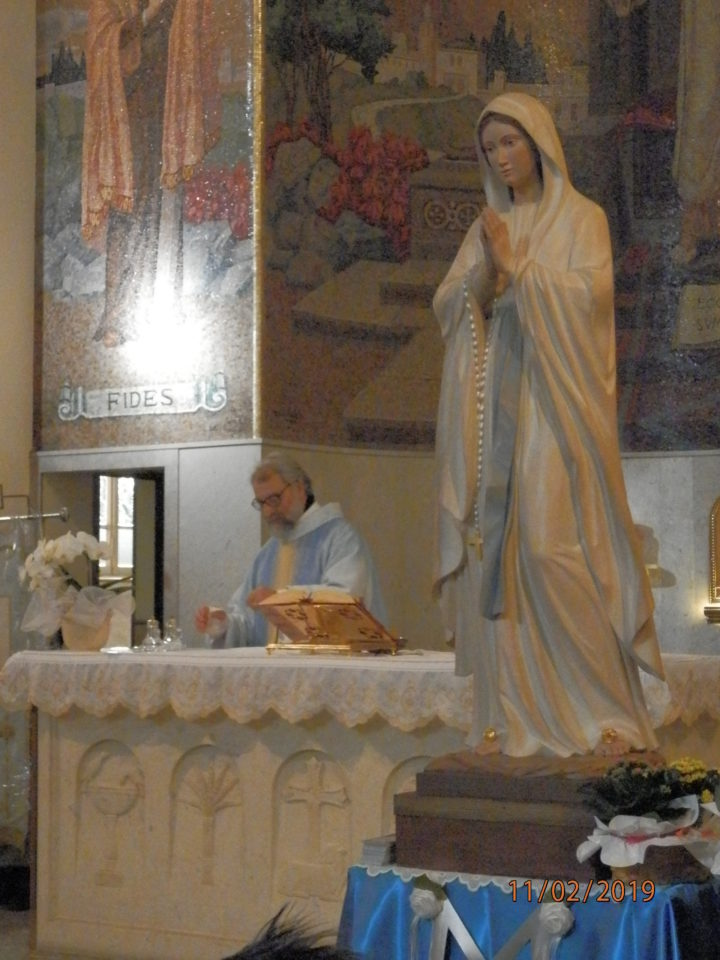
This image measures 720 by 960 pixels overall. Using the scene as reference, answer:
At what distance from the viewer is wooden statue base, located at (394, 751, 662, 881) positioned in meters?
4.11

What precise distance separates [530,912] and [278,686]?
243 centimetres

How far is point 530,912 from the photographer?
406cm

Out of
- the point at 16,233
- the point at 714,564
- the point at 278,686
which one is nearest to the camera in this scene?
the point at 278,686

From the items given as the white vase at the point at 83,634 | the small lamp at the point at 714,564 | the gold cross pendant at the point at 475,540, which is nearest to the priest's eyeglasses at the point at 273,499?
the white vase at the point at 83,634

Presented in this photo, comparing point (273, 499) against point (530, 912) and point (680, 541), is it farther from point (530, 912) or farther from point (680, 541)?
point (530, 912)

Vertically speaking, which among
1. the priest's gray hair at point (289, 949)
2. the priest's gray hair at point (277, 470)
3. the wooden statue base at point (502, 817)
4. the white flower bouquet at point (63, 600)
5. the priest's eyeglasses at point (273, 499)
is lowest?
the wooden statue base at point (502, 817)

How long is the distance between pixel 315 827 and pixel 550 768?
7.81 ft

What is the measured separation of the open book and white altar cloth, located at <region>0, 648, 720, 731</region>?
0.12 metres

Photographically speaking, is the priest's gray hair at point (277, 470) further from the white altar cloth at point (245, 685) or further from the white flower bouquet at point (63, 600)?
the white altar cloth at point (245, 685)

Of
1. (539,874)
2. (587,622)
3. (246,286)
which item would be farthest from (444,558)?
(246,286)

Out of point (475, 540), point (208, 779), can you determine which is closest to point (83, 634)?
point (208, 779)

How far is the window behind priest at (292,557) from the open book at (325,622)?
0.77m

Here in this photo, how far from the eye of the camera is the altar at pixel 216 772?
618 cm
